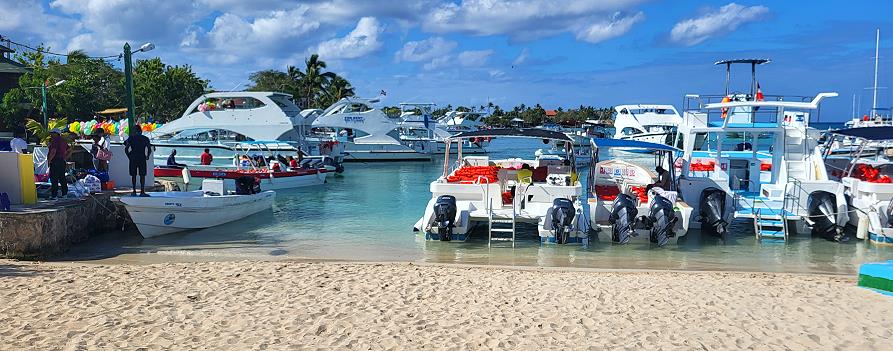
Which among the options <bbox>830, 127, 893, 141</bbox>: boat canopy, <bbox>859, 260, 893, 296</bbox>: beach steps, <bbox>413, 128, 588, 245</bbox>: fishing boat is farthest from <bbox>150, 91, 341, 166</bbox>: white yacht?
<bbox>859, 260, 893, 296</bbox>: beach steps

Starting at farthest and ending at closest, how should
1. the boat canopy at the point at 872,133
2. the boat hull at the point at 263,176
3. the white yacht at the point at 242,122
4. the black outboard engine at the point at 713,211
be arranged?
the white yacht at the point at 242,122, the boat hull at the point at 263,176, the boat canopy at the point at 872,133, the black outboard engine at the point at 713,211

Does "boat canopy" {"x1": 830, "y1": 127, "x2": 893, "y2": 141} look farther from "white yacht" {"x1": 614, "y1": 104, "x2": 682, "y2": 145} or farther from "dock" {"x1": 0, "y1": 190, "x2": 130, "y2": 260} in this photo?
"white yacht" {"x1": 614, "y1": 104, "x2": 682, "y2": 145}

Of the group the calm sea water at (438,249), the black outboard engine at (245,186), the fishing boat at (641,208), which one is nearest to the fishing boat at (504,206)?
the calm sea water at (438,249)

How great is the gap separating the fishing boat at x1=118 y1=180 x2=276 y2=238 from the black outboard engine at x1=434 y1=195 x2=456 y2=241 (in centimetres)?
568

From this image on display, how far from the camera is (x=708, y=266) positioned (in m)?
11.8

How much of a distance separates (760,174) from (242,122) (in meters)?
29.7

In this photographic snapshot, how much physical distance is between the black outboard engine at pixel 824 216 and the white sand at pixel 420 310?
445cm

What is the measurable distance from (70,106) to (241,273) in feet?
139

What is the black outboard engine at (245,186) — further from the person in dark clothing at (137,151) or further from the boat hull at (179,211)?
the person in dark clothing at (137,151)

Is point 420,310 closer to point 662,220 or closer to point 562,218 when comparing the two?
point 562,218

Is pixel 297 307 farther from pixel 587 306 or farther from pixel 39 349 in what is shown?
pixel 587 306

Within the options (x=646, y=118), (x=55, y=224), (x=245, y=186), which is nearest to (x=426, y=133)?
(x=646, y=118)

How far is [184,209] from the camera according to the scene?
14297 mm

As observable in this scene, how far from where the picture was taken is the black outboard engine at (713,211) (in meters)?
14.3
